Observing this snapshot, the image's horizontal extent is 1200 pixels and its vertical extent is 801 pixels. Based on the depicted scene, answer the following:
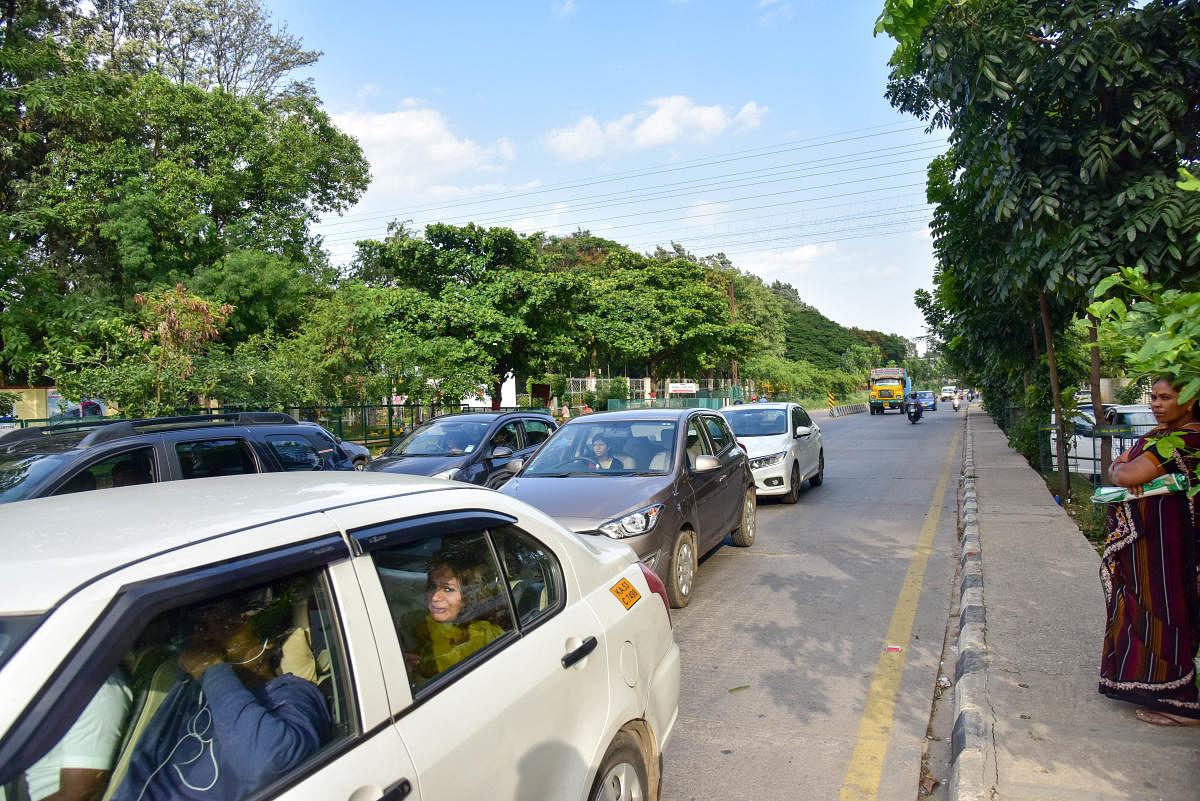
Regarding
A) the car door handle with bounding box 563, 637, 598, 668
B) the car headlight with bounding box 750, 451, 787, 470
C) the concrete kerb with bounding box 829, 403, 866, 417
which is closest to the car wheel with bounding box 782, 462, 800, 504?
the car headlight with bounding box 750, 451, 787, 470

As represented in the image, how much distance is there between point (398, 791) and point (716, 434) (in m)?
7.24

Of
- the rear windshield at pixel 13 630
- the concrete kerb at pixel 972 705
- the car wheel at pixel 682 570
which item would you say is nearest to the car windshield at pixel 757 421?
the concrete kerb at pixel 972 705

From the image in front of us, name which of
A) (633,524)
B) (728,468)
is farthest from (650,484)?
(728,468)

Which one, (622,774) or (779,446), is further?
(779,446)

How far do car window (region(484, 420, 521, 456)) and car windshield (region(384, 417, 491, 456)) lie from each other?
0.16 m

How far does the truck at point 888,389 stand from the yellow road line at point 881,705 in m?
48.5

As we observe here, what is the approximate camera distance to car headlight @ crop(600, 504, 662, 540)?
607 cm

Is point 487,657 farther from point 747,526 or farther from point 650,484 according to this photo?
point 747,526

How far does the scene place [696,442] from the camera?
7.93 m

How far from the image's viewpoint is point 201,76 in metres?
32.2

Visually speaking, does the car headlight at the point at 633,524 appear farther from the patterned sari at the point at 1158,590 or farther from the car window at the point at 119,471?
the car window at the point at 119,471

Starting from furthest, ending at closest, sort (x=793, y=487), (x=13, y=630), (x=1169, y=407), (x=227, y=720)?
1. (x=793, y=487)
2. (x=1169, y=407)
3. (x=227, y=720)
4. (x=13, y=630)

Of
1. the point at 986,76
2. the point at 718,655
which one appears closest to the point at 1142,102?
the point at 986,76

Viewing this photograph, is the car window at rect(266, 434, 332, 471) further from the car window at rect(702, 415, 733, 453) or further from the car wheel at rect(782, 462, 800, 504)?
the car wheel at rect(782, 462, 800, 504)
